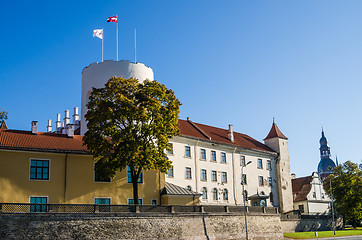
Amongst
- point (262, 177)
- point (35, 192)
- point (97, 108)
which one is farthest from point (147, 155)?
point (262, 177)

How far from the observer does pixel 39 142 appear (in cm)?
3675

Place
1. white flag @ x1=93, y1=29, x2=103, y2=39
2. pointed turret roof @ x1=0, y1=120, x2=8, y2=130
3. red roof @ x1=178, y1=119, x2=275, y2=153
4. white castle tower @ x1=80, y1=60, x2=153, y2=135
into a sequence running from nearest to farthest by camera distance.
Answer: pointed turret roof @ x1=0, y1=120, x2=8, y2=130
white flag @ x1=93, y1=29, x2=103, y2=39
white castle tower @ x1=80, y1=60, x2=153, y2=135
red roof @ x1=178, y1=119, x2=275, y2=153

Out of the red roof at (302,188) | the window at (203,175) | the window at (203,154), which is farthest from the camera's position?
the red roof at (302,188)

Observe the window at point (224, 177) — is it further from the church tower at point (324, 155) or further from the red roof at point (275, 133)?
the church tower at point (324, 155)

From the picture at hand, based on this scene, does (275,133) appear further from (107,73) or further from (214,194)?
(107,73)

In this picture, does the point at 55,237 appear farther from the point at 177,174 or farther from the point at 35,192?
the point at 177,174

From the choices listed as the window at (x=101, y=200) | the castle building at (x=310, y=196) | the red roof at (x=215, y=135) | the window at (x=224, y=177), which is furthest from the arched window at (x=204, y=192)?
the castle building at (x=310, y=196)

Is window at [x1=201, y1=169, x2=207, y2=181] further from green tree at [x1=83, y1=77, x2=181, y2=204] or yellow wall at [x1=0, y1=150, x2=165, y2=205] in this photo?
green tree at [x1=83, y1=77, x2=181, y2=204]

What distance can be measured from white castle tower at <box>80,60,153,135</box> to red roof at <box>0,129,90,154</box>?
27.7ft

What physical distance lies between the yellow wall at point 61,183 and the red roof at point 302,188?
42238 mm

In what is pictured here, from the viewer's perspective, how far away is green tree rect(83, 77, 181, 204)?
35.3 m

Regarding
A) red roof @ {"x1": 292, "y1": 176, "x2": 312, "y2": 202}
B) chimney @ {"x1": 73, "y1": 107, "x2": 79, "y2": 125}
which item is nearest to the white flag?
chimney @ {"x1": 73, "y1": 107, "x2": 79, "y2": 125}

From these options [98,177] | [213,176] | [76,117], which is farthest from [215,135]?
[98,177]

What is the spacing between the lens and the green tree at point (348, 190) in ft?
217
